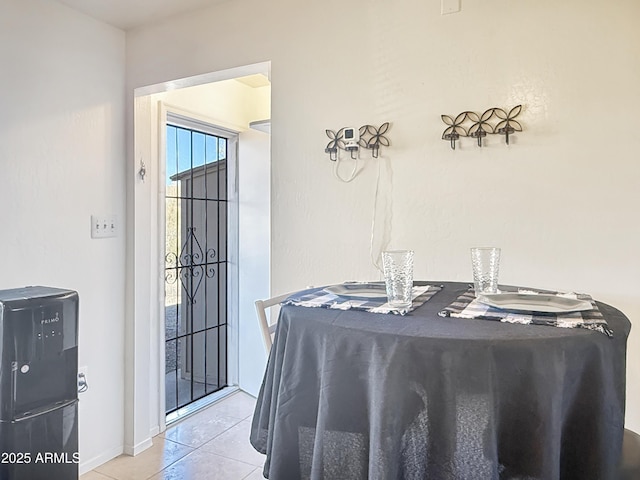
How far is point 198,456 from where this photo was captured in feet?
8.57

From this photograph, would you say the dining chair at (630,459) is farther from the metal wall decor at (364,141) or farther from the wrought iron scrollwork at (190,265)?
the wrought iron scrollwork at (190,265)

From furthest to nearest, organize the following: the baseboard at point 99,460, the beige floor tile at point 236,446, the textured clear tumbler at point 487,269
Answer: the beige floor tile at point 236,446 < the baseboard at point 99,460 < the textured clear tumbler at point 487,269

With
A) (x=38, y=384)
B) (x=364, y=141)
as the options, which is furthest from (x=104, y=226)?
(x=364, y=141)

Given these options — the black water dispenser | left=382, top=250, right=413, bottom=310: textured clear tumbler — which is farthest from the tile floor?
left=382, top=250, right=413, bottom=310: textured clear tumbler

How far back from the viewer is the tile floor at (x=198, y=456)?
2.42 meters

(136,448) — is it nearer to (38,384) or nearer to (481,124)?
(38,384)

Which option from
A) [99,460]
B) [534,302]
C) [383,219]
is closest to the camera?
[534,302]

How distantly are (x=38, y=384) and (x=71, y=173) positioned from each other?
110 cm

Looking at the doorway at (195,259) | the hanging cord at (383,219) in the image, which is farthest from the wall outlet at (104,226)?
the hanging cord at (383,219)

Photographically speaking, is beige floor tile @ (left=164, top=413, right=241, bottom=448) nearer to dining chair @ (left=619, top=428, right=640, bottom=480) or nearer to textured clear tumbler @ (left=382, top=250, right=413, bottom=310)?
textured clear tumbler @ (left=382, top=250, right=413, bottom=310)

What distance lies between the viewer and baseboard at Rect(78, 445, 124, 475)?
2.44 m

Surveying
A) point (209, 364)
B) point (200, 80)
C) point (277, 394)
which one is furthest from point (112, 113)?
point (277, 394)

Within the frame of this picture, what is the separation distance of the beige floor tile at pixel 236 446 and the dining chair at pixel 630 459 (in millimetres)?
1889

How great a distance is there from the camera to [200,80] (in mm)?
2512
